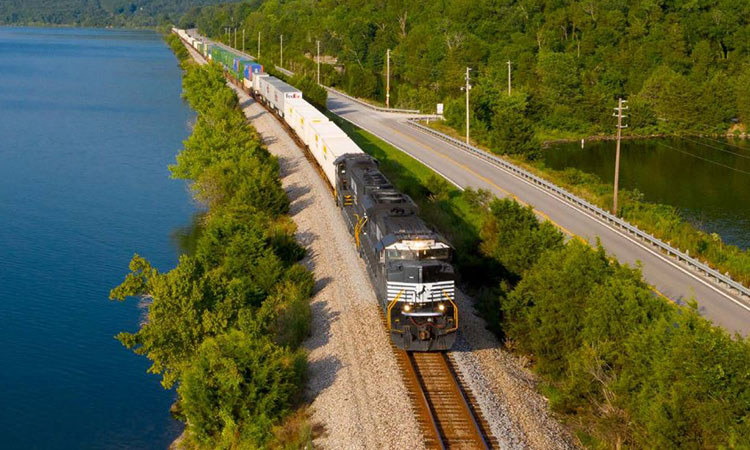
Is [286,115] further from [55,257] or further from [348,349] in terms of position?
[348,349]

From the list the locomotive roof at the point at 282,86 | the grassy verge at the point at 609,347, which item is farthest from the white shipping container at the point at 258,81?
the grassy verge at the point at 609,347

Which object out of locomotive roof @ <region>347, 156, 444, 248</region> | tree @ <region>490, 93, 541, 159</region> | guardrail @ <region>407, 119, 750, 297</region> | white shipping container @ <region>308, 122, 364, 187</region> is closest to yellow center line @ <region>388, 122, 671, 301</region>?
guardrail @ <region>407, 119, 750, 297</region>

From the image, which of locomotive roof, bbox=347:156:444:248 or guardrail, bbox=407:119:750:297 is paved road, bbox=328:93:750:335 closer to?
guardrail, bbox=407:119:750:297

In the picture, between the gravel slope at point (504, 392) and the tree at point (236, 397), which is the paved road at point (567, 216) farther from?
the tree at point (236, 397)

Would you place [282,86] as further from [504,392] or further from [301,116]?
[504,392]

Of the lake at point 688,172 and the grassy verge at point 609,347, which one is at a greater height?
the grassy verge at point 609,347

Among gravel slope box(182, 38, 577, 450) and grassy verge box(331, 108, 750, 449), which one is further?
gravel slope box(182, 38, 577, 450)
